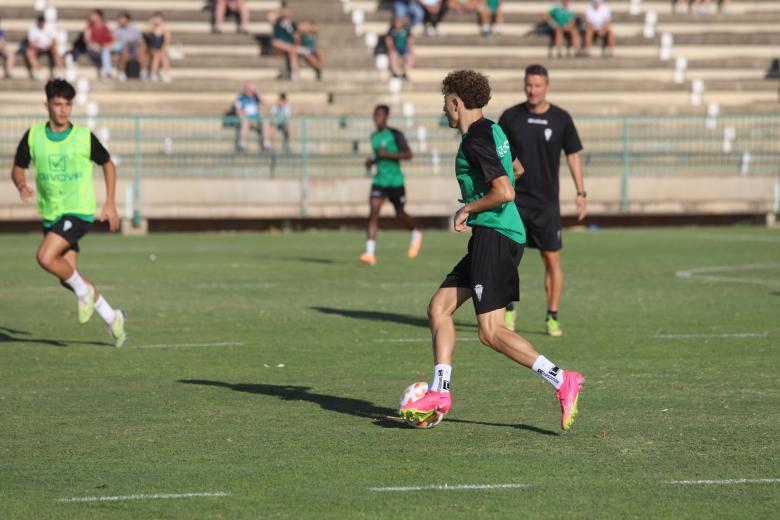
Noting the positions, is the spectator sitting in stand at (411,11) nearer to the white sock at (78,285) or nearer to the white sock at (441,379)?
the white sock at (78,285)

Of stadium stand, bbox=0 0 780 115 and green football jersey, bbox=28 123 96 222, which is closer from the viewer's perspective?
green football jersey, bbox=28 123 96 222

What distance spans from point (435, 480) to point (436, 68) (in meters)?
28.5

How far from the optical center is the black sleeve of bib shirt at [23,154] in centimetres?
1170

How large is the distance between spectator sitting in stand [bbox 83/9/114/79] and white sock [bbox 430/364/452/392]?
25.4 meters

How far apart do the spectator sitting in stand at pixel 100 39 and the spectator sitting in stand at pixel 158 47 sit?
0.92 meters

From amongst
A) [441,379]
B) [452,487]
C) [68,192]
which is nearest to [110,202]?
[68,192]

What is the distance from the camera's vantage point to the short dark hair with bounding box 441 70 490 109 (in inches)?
304

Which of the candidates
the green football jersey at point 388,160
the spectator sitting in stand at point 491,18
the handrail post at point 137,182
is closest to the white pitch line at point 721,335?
the green football jersey at point 388,160

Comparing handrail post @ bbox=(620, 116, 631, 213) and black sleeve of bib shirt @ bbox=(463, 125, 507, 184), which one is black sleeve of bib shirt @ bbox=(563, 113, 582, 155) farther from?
handrail post @ bbox=(620, 116, 631, 213)

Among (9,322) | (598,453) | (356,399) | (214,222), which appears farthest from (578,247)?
(598,453)

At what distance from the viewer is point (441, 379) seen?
7.91m

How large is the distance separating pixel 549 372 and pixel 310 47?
26.4 metres

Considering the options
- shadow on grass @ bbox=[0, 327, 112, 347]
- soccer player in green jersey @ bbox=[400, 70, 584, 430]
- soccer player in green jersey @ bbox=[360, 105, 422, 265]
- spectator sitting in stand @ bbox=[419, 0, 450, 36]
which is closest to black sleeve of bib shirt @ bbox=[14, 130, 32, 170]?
shadow on grass @ bbox=[0, 327, 112, 347]

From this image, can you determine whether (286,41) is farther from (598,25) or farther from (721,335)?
(721,335)
